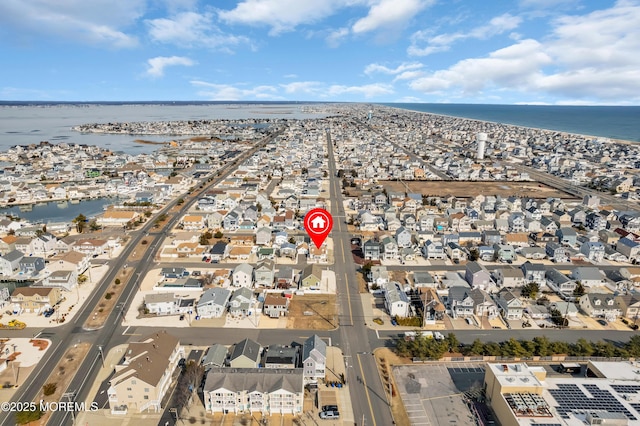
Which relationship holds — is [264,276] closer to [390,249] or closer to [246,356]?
[246,356]

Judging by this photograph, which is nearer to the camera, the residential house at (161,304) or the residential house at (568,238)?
the residential house at (161,304)

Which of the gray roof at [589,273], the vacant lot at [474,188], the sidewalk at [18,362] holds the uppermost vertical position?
the vacant lot at [474,188]

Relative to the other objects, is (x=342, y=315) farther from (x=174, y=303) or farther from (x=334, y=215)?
(x=334, y=215)

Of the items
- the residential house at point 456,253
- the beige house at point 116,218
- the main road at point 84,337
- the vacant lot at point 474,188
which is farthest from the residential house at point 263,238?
the vacant lot at point 474,188

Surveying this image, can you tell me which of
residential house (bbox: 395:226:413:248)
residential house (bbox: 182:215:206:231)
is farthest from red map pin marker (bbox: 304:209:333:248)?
residential house (bbox: 182:215:206:231)

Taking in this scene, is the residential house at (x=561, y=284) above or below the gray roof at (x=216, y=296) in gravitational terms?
above

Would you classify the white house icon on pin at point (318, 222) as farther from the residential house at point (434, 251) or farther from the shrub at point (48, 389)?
the shrub at point (48, 389)

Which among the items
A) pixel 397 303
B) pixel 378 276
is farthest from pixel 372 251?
pixel 397 303
